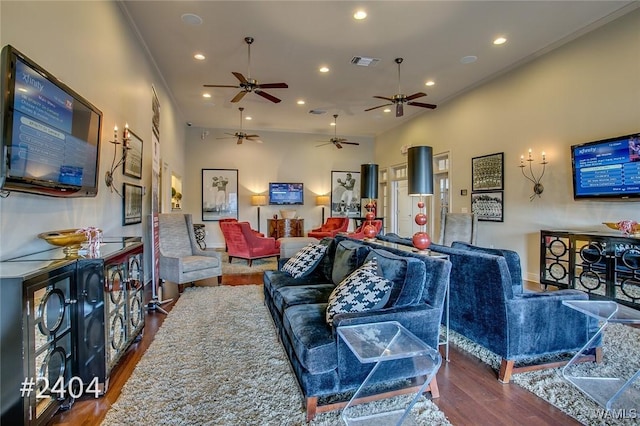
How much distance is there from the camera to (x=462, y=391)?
2121mm

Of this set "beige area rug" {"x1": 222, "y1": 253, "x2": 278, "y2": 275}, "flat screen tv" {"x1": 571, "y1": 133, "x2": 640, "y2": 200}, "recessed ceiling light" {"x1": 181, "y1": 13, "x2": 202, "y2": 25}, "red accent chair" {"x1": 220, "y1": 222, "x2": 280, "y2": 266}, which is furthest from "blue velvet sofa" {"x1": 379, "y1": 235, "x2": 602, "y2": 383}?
"red accent chair" {"x1": 220, "y1": 222, "x2": 280, "y2": 266}

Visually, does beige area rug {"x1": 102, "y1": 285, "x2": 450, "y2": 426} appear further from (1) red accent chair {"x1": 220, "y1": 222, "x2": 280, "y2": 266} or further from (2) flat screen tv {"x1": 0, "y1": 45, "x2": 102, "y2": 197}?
(1) red accent chair {"x1": 220, "y1": 222, "x2": 280, "y2": 266}

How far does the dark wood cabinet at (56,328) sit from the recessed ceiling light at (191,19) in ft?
9.90

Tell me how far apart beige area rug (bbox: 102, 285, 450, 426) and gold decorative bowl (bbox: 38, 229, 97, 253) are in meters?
1.00

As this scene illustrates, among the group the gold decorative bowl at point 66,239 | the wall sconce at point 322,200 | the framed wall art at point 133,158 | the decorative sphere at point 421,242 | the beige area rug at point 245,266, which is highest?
the framed wall art at point 133,158

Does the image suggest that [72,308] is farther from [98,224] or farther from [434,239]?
[434,239]

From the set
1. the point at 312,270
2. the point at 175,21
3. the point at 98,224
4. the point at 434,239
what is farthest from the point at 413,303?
the point at 434,239

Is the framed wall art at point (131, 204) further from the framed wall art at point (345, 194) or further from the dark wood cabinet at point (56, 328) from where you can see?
the framed wall art at point (345, 194)

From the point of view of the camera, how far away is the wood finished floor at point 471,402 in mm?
1834

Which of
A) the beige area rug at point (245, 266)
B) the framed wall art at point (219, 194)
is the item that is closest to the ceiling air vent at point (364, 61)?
the beige area rug at point (245, 266)

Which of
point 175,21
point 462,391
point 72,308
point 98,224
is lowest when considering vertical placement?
point 462,391

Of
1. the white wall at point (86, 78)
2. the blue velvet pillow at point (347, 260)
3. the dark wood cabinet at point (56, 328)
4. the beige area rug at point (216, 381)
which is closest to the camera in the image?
the dark wood cabinet at point (56, 328)

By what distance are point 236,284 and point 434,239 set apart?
4.95 m

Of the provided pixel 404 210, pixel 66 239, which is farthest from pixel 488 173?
pixel 66 239
